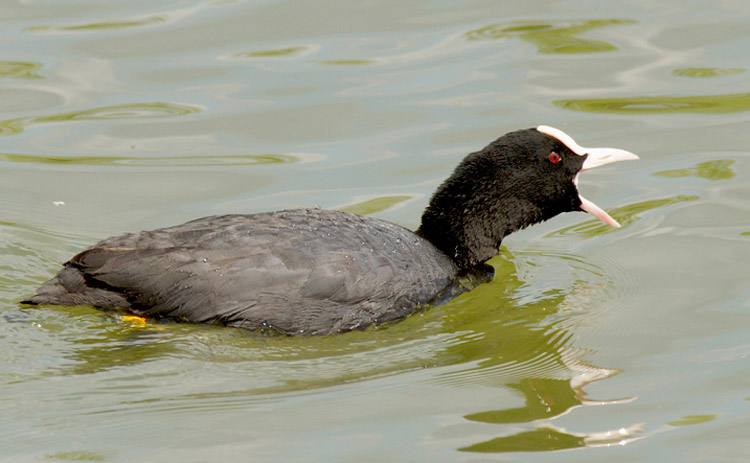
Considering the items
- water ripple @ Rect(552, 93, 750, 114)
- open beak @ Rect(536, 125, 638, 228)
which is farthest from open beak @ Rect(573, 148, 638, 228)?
water ripple @ Rect(552, 93, 750, 114)

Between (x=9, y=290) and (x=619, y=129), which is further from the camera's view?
(x=619, y=129)

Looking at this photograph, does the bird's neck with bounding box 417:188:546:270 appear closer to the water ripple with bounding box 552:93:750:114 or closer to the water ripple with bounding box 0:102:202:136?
the water ripple with bounding box 552:93:750:114

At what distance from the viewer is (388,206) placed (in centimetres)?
842

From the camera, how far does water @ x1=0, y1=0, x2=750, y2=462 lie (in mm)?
5289

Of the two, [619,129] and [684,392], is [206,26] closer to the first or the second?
[619,129]

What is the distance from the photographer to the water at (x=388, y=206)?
17.4ft

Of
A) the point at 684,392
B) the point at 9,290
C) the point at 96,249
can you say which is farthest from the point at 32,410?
the point at 684,392

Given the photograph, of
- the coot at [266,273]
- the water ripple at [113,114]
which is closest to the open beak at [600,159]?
the coot at [266,273]

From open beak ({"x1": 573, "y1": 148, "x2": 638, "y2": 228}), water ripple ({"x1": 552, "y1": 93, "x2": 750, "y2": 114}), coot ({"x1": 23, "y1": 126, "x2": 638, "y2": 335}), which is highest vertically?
water ripple ({"x1": 552, "y1": 93, "x2": 750, "y2": 114})

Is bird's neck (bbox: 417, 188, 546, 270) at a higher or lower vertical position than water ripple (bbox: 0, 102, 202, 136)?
lower

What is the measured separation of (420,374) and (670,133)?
432 cm

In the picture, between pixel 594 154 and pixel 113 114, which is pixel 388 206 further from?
pixel 113 114

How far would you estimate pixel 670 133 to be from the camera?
30.6ft

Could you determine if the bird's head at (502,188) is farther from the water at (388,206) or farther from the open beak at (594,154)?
the water at (388,206)
